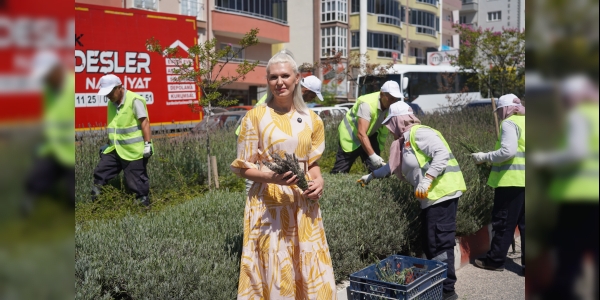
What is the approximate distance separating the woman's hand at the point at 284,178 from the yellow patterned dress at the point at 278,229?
0.16m

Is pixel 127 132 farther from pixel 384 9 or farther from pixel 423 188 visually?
pixel 384 9

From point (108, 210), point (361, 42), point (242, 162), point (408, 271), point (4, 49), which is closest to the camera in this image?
point (4, 49)

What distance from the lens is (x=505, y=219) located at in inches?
239

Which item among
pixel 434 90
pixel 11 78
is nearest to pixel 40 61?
pixel 11 78

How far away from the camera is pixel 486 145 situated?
876cm

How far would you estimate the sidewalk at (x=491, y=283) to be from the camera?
217 inches

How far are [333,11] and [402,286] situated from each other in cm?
4892

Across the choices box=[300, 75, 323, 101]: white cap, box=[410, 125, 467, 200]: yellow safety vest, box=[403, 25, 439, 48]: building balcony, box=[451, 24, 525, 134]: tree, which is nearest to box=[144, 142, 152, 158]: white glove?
box=[300, 75, 323, 101]: white cap

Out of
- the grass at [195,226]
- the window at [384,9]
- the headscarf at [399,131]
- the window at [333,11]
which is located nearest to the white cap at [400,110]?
the headscarf at [399,131]

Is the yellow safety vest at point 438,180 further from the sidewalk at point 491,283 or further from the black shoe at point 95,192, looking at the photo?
the black shoe at point 95,192

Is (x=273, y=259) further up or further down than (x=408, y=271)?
further up

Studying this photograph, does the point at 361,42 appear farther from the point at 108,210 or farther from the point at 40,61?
the point at 40,61

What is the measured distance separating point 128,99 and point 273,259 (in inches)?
168

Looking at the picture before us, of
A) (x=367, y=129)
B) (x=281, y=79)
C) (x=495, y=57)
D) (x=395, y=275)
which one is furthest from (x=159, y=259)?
(x=495, y=57)
